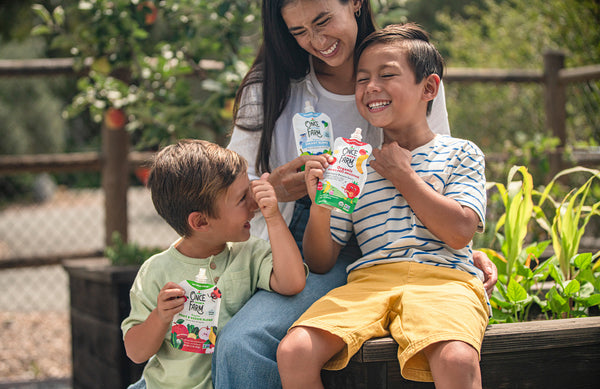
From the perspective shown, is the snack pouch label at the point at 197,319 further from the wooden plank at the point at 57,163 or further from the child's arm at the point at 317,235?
the wooden plank at the point at 57,163

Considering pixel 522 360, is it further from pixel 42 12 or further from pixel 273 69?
pixel 42 12

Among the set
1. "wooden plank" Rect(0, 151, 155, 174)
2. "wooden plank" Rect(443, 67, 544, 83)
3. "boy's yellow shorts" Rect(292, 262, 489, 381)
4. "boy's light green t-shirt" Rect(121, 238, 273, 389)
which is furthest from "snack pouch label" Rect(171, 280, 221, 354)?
"wooden plank" Rect(443, 67, 544, 83)

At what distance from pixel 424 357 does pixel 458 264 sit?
1.18 ft

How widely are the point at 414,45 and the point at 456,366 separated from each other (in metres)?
1.03

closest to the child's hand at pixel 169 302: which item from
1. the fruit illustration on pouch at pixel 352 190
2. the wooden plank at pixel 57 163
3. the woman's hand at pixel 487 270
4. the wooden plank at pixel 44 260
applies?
the fruit illustration on pouch at pixel 352 190

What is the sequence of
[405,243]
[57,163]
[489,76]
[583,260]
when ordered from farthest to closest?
[489,76] → [57,163] → [583,260] → [405,243]

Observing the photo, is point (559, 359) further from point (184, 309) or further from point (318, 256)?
point (184, 309)

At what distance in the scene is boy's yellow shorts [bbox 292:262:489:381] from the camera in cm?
151

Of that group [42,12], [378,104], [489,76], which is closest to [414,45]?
[378,104]

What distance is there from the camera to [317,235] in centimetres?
187

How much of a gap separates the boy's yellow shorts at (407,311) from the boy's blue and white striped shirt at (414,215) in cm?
5

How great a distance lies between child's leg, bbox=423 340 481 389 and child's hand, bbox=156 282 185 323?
2.15ft

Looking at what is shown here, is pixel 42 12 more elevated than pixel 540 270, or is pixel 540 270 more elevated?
pixel 42 12

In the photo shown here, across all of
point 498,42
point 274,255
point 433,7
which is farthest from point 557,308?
point 433,7
